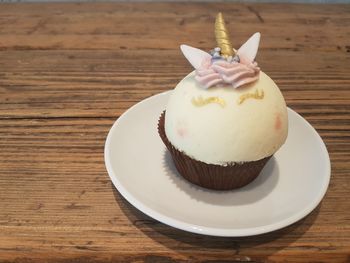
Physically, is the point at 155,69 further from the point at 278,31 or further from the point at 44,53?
the point at 278,31

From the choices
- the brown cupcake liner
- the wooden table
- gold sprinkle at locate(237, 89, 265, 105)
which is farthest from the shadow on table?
gold sprinkle at locate(237, 89, 265, 105)

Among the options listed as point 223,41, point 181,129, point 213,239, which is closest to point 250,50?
point 223,41

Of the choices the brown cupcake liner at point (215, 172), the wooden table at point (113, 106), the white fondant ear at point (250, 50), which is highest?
the white fondant ear at point (250, 50)

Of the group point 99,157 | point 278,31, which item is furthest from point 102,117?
point 278,31

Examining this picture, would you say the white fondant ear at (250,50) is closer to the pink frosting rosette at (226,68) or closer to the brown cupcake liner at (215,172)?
the pink frosting rosette at (226,68)

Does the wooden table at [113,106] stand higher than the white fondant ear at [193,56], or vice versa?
the white fondant ear at [193,56]

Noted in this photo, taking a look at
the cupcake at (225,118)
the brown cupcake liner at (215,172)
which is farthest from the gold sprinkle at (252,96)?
the brown cupcake liner at (215,172)

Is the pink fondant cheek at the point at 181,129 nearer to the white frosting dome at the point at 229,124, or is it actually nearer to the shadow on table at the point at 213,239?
the white frosting dome at the point at 229,124

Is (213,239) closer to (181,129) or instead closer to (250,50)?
(181,129)

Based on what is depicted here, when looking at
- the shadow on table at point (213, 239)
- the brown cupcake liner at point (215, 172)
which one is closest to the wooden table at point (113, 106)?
the shadow on table at point (213, 239)
